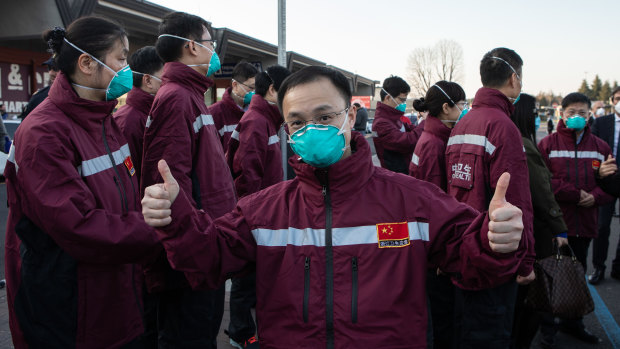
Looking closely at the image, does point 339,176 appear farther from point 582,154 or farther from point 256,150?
point 582,154

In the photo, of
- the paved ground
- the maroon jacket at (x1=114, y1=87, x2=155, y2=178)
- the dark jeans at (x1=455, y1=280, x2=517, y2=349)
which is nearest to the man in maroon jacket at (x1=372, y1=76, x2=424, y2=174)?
the paved ground

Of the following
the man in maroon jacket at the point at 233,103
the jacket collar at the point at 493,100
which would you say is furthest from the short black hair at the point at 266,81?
the jacket collar at the point at 493,100

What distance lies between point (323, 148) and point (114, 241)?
945mm

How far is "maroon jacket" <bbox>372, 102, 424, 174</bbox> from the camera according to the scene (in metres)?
6.41

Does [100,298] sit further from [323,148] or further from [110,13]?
[110,13]

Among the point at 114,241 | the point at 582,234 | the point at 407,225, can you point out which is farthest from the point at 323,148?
the point at 582,234

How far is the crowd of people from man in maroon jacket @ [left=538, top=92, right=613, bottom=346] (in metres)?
1.35

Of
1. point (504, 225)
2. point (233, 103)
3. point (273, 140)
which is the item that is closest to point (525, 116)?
point (273, 140)

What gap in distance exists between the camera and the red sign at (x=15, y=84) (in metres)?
14.7

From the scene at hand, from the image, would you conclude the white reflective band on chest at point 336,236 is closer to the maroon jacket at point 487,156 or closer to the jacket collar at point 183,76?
the maroon jacket at point 487,156

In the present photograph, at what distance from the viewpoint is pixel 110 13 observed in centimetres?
1196

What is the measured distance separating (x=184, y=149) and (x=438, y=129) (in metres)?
2.21

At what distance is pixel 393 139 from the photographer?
6438 millimetres

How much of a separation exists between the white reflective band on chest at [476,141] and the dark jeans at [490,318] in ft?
2.72
